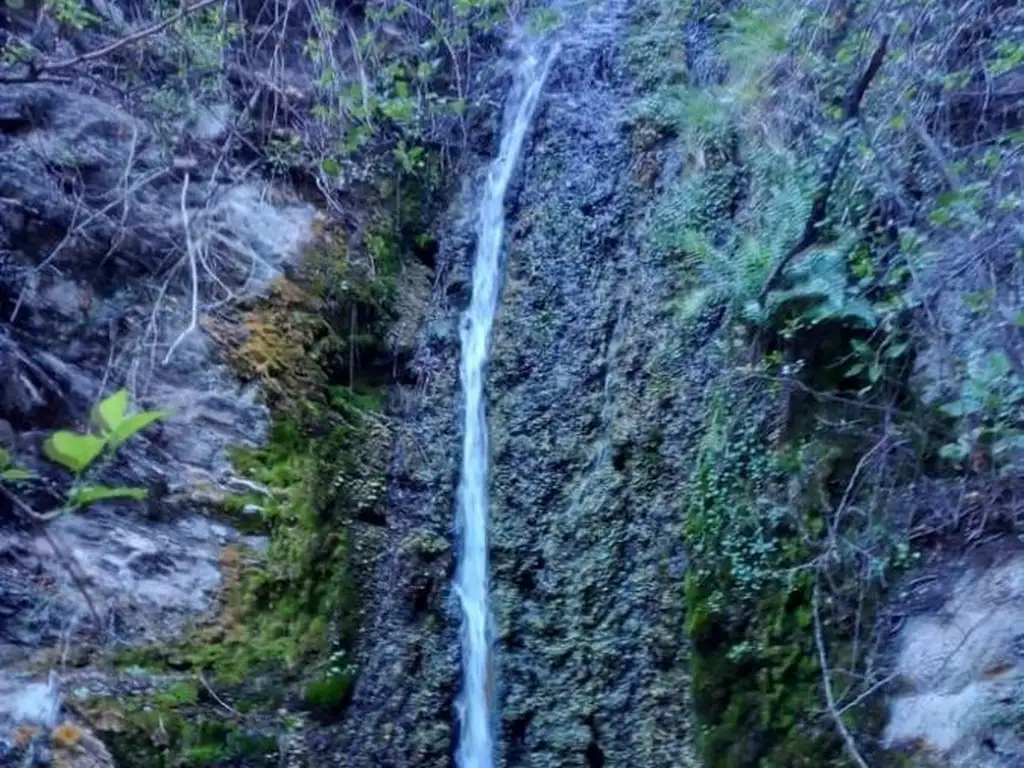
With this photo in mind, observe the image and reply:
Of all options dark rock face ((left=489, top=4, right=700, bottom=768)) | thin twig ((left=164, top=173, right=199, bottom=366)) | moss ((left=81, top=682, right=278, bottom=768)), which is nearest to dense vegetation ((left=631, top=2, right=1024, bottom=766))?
dark rock face ((left=489, top=4, right=700, bottom=768))

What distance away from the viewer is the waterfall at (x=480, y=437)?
4016 mm

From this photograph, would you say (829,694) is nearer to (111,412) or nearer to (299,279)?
(111,412)

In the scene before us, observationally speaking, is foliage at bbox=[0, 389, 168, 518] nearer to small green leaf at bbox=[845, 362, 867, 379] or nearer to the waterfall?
small green leaf at bbox=[845, 362, 867, 379]

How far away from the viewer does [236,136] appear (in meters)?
4.90

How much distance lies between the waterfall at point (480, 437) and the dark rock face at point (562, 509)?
0.18ft

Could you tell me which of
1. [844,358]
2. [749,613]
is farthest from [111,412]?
[844,358]

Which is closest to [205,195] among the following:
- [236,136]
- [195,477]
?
[236,136]

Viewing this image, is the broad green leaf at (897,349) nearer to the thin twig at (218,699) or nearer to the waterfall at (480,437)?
the waterfall at (480,437)

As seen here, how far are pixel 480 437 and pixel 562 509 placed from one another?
62cm

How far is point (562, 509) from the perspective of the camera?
14.2ft

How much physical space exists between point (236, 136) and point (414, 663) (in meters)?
2.66

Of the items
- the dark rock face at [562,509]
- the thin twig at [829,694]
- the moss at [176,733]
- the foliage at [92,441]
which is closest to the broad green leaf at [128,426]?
the foliage at [92,441]

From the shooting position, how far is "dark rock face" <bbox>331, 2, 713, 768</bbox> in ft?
12.4

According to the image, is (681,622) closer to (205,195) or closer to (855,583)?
(855,583)
